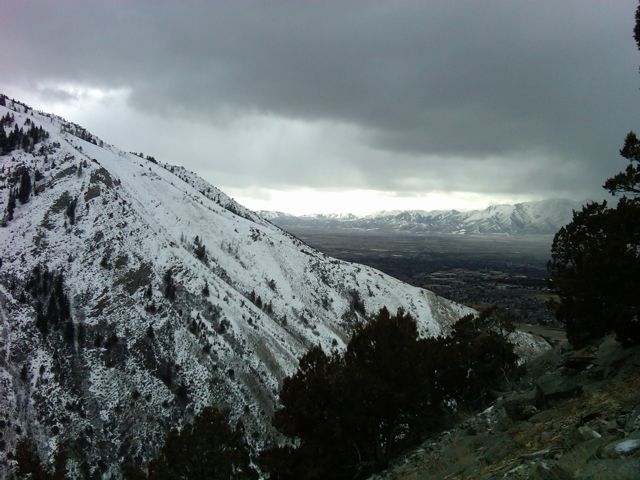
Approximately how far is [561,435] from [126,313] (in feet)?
195

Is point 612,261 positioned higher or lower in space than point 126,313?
higher

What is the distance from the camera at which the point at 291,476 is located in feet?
80.8

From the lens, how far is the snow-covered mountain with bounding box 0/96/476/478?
46.5m

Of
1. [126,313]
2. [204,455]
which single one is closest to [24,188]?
[126,313]

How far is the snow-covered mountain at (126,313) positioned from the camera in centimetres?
4650

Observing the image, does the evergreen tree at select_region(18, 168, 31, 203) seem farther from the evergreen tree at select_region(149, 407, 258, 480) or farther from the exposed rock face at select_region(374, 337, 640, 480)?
the exposed rock face at select_region(374, 337, 640, 480)

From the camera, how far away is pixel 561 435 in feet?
36.8

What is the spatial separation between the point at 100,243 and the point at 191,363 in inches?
1124

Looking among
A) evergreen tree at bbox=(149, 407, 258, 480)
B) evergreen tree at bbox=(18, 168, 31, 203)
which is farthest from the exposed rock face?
evergreen tree at bbox=(18, 168, 31, 203)

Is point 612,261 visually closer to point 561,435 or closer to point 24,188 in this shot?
point 561,435

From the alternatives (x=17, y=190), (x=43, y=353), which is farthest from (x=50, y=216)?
(x=43, y=353)

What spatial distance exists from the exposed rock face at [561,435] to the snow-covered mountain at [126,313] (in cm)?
3686

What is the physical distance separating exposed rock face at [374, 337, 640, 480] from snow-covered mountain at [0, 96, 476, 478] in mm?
36864

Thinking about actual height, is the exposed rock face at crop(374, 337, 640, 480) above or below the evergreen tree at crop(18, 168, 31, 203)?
below
